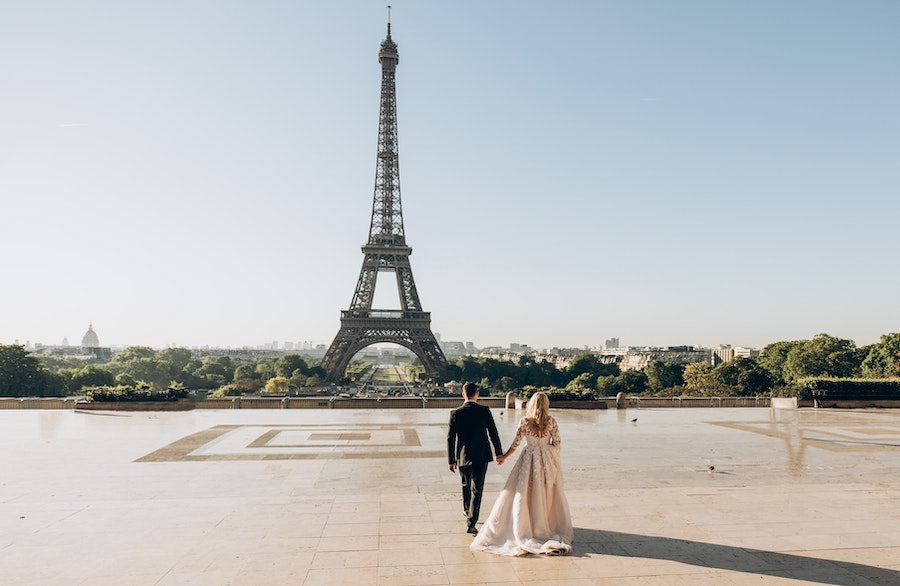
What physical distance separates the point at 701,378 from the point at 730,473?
53486 mm

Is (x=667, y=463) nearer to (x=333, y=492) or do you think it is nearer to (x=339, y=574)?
(x=333, y=492)

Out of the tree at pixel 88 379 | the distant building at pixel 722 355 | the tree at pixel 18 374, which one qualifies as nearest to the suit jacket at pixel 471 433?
the tree at pixel 18 374

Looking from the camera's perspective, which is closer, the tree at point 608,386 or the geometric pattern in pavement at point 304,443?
the geometric pattern in pavement at point 304,443

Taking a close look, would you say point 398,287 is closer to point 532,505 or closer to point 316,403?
point 316,403

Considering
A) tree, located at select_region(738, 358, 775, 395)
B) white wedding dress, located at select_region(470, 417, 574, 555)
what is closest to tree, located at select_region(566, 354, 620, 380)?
tree, located at select_region(738, 358, 775, 395)

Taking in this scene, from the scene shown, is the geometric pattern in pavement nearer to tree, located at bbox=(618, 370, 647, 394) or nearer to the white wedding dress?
the white wedding dress

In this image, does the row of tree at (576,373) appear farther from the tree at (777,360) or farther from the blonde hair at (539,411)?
the blonde hair at (539,411)

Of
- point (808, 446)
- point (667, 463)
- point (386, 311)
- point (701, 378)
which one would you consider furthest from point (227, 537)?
point (386, 311)

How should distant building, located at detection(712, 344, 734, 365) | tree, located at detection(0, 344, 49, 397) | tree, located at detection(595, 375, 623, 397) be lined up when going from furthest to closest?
distant building, located at detection(712, 344, 734, 365)
tree, located at detection(595, 375, 623, 397)
tree, located at detection(0, 344, 49, 397)

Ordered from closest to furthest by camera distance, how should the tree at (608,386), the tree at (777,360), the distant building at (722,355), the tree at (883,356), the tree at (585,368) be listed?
the tree at (883,356) < the tree at (777,360) < the tree at (608,386) < the tree at (585,368) < the distant building at (722,355)

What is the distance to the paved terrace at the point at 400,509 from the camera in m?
6.62

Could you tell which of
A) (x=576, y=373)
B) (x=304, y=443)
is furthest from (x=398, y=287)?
(x=304, y=443)

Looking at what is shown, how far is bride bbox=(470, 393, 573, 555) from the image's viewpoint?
7.27 m

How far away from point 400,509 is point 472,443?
2.26m
